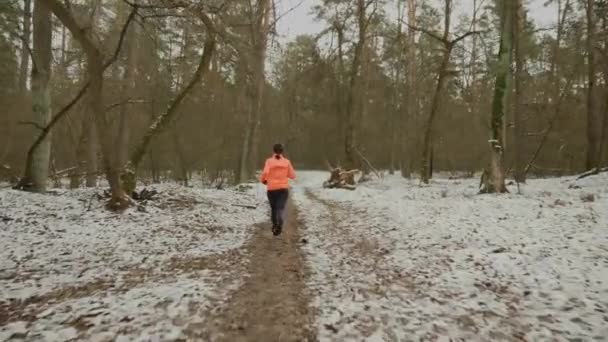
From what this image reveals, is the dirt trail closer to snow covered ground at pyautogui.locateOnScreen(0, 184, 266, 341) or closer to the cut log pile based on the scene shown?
snow covered ground at pyautogui.locateOnScreen(0, 184, 266, 341)

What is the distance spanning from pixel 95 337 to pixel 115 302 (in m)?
0.91

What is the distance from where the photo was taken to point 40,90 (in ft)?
35.3

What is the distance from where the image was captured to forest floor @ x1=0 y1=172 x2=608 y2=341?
4.11 meters

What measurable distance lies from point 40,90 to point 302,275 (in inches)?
374

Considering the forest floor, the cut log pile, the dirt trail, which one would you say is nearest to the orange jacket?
the forest floor

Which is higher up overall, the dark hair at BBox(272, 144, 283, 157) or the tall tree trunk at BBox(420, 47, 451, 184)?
the tall tree trunk at BBox(420, 47, 451, 184)

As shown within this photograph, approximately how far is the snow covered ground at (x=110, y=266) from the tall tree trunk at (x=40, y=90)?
0.80 m

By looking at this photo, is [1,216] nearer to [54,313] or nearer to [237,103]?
[54,313]

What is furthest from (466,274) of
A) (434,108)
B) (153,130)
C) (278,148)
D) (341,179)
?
(434,108)

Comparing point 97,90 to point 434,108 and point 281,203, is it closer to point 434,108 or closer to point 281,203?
point 281,203

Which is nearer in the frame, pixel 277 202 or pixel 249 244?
pixel 249 244

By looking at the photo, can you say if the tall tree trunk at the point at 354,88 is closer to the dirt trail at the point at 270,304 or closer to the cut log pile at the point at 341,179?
the cut log pile at the point at 341,179

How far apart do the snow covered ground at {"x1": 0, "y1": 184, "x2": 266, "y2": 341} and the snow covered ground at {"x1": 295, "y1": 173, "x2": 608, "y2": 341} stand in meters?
1.64

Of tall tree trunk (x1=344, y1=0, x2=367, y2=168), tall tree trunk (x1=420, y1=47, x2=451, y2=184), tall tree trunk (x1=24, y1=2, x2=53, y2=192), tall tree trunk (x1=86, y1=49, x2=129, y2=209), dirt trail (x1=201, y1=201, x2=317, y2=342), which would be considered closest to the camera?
dirt trail (x1=201, y1=201, x2=317, y2=342)
